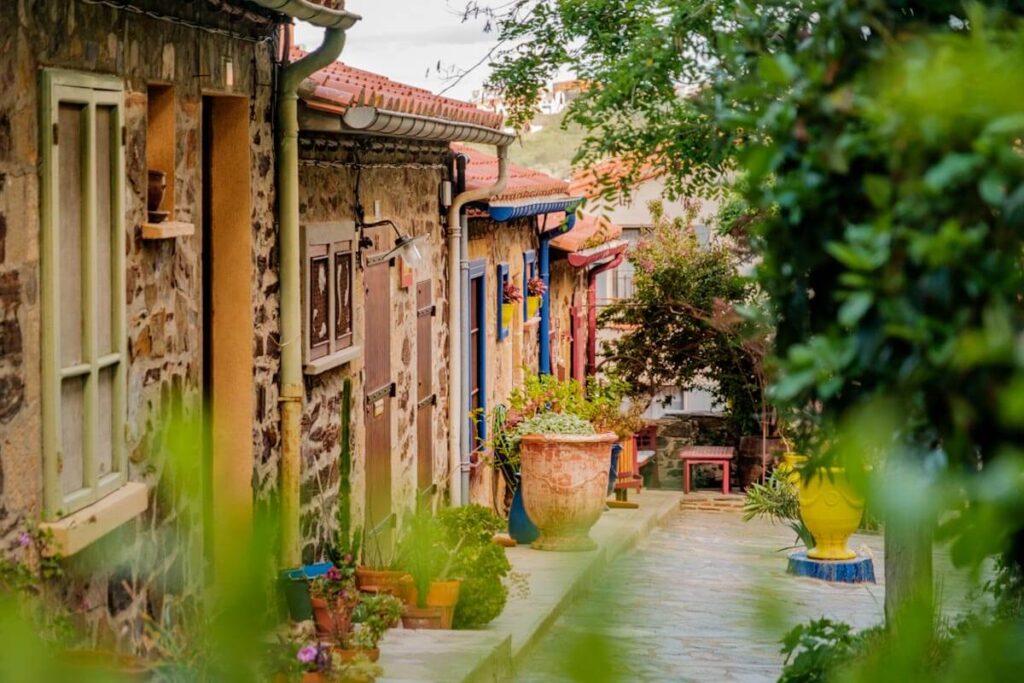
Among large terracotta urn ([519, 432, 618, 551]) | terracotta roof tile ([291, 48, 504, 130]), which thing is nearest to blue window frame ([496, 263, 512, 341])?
large terracotta urn ([519, 432, 618, 551])

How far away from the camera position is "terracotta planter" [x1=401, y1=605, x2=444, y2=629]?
7898mm

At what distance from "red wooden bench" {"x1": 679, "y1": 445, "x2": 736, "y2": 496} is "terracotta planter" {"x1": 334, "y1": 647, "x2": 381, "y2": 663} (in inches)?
488

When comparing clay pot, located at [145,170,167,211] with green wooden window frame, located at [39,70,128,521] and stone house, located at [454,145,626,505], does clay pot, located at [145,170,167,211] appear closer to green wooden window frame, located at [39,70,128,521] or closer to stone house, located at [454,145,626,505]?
green wooden window frame, located at [39,70,128,521]

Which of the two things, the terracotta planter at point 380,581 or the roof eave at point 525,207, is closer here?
the terracotta planter at point 380,581

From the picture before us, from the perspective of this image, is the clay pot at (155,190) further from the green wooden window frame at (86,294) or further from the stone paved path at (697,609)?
the stone paved path at (697,609)

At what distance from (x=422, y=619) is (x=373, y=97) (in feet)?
8.38

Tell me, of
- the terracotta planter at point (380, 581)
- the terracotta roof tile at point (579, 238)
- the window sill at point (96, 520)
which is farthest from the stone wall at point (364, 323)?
the terracotta roof tile at point (579, 238)

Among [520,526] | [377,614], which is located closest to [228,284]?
[377,614]

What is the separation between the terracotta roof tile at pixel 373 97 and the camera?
7.33 m

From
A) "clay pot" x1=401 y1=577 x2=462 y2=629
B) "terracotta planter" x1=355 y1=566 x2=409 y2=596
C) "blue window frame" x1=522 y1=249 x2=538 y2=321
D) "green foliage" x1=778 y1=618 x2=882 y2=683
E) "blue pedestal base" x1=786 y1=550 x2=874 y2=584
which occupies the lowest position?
"blue pedestal base" x1=786 y1=550 x2=874 y2=584

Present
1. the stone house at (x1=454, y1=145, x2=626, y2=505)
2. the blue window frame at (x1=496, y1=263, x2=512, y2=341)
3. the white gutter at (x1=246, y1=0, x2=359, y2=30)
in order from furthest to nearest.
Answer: the blue window frame at (x1=496, y1=263, x2=512, y2=341) < the stone house at (x1=454, y1=145, x2=626, y2=505) < the white gutter at (x1=246, y1=0, x2=359, y2=30)

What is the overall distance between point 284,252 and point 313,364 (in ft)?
2.13

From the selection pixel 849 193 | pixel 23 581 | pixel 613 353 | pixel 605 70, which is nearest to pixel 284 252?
pixel 605 70

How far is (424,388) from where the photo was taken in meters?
10.7
